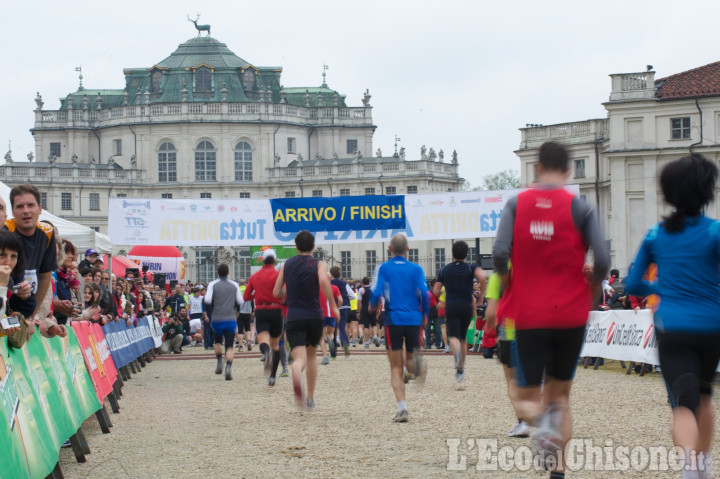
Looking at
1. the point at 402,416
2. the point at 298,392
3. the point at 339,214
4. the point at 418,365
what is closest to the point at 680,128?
the point at 339,214

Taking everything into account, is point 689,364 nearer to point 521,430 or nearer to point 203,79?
point 521,430

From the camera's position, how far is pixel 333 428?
37.3 feet

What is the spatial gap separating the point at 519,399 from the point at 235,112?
94.8 metres

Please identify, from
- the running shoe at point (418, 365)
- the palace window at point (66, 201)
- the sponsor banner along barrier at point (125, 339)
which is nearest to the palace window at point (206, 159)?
the palace window at point (66, 201)

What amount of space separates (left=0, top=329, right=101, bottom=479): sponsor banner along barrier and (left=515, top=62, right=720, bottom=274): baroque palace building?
176 ft

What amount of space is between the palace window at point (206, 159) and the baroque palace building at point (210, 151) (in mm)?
89

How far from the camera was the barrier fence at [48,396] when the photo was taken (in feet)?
23.2

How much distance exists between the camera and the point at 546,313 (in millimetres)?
6758

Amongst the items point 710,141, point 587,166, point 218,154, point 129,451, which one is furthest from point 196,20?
point 129,451

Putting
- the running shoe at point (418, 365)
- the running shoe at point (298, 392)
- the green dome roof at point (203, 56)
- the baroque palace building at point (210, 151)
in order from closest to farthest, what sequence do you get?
the running shoe at point (298, 392), the running shoe at point (418, 365), the baroque palace building at point (210, 151), the green dome roof at point (203, 56)

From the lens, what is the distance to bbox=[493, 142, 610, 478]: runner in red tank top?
22.2ft

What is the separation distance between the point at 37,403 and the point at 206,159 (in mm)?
93221

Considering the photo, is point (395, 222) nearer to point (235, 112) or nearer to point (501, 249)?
point (501, 249)

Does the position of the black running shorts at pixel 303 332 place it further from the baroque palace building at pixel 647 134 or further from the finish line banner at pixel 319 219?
the baroque palace building at pixel 647 134
